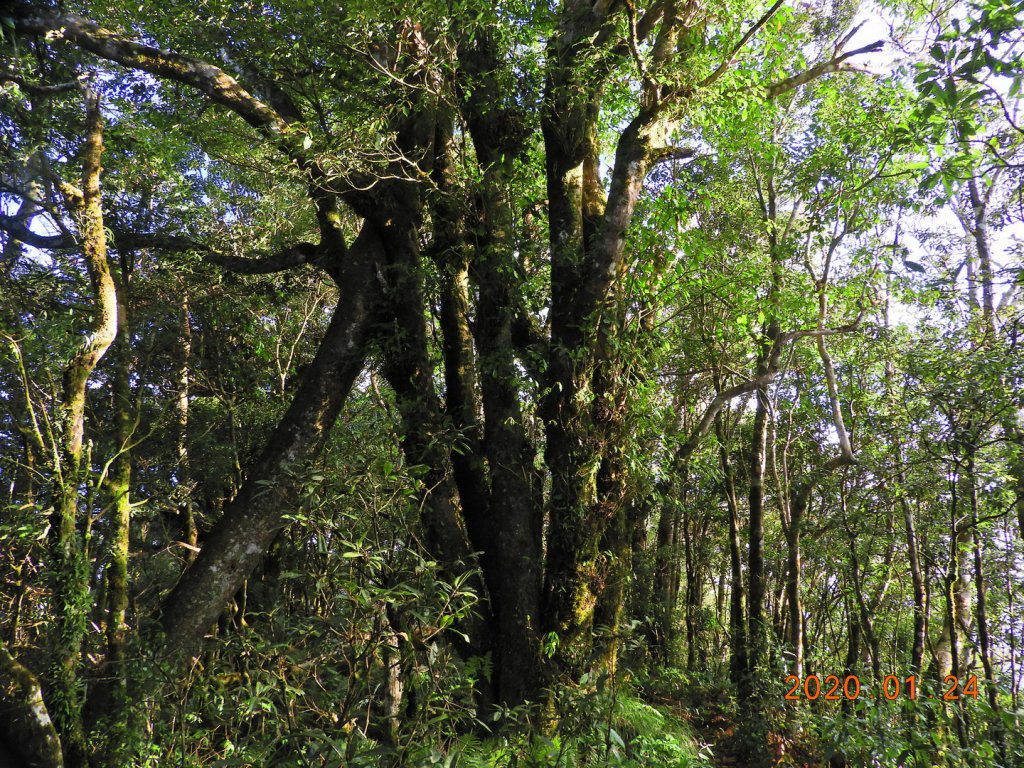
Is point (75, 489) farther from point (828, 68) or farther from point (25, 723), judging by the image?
point (828, 68)

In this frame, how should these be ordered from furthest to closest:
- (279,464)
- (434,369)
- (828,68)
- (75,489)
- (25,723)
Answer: (434,369) < (828,68) < (279,464) < (75,489) < (25,723)

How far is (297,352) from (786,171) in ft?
23.3

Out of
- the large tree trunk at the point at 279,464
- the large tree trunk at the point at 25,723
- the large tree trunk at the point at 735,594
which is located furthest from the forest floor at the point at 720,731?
the large tree trunk at the point at 25,723

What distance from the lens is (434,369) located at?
621 cm

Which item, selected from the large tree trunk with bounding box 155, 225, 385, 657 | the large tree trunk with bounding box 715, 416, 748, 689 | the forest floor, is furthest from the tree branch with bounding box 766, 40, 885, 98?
the forest floor

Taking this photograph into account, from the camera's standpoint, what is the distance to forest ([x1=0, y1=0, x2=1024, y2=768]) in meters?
3.34


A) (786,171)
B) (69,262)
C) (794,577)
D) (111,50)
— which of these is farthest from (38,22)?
(794,577)

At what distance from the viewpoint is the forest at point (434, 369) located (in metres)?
3.34

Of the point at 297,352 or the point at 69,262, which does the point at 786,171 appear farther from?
the point at 69,262

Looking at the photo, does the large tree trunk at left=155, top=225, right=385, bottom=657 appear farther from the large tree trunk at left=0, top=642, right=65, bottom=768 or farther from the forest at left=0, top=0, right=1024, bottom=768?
the large tree trunk at left=0, top=642, right=65, bottom=768

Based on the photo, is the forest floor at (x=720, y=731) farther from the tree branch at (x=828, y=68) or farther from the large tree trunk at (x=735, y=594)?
the tree branch at (x=828, y=68)

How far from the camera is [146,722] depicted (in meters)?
4.04

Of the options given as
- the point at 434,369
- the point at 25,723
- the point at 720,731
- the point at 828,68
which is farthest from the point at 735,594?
the point at 25,723

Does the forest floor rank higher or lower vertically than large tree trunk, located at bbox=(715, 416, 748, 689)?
lower
